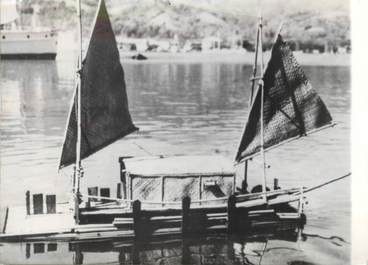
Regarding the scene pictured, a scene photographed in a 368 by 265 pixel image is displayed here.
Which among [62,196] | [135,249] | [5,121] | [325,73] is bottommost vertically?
[135,249]

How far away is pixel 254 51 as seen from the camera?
5016 millimetres

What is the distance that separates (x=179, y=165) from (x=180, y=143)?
285 mm

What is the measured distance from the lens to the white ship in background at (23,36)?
14.2 ft

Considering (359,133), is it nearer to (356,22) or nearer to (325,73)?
(325,73)

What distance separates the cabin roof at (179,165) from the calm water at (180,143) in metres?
0.11

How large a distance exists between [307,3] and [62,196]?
2.67 meters

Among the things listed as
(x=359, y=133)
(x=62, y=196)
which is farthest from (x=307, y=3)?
(x=62, y=196)

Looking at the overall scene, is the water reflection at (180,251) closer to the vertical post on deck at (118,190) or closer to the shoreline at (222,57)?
the vertical post on deck at (118,190)

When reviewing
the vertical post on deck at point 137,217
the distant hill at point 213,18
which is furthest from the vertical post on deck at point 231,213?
the distant hill at point 213,18

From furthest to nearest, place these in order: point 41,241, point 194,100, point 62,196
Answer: point 194,100
point 62,196
point 41,241

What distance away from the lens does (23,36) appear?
4629 mm

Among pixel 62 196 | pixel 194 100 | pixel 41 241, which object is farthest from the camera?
pixel 194 100

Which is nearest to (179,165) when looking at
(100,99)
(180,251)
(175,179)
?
(175,179)

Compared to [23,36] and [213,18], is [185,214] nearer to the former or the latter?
[213,18]
